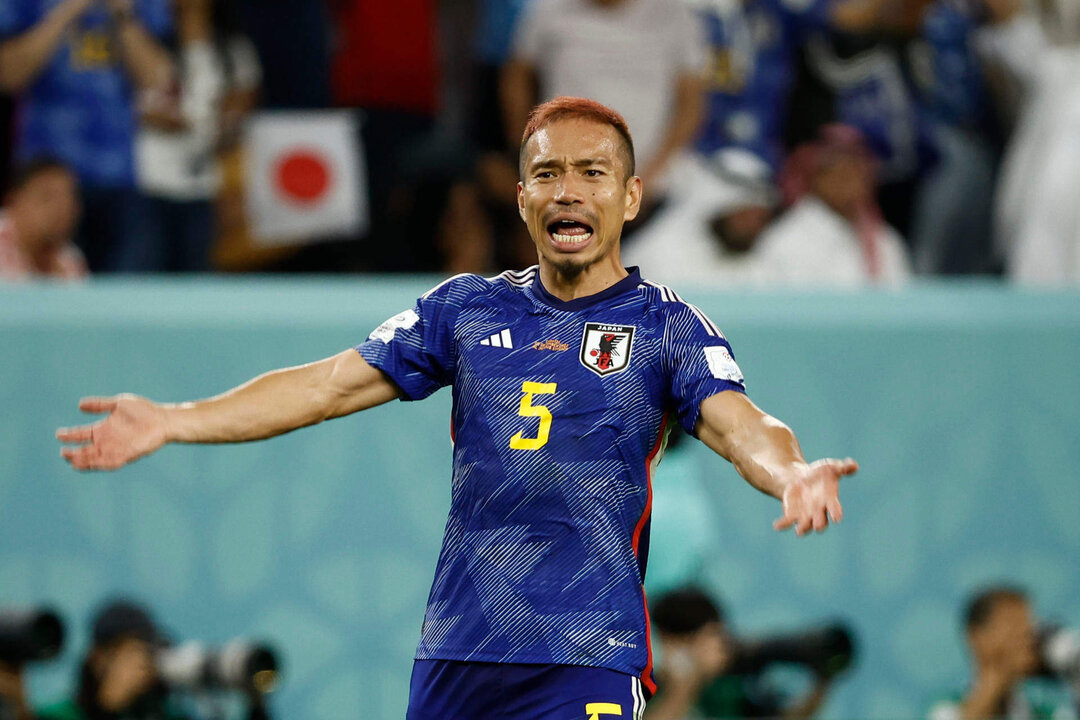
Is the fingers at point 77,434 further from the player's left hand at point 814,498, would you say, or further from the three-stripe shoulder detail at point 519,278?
the player's left hand at point 814,498

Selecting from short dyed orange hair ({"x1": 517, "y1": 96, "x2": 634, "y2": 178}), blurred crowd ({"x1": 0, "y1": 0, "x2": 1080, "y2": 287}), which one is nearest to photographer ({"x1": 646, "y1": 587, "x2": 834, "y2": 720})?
blurred crowd ({"x1": 0, "y1": 0, "x2": 1080, "y2": 287})

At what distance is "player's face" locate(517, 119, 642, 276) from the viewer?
3.57 meters

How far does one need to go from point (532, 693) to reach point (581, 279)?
94 centimetres

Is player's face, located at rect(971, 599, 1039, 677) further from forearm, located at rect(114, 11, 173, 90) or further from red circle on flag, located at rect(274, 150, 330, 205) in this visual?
forearm, located at rect(114, 11, 173, 90)

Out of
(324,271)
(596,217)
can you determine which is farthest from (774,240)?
(596,217)

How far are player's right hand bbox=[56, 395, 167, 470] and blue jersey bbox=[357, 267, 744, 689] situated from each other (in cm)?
67

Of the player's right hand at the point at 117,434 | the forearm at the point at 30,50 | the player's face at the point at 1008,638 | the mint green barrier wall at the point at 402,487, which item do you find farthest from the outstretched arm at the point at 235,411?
the player's face at the point at 1008,638

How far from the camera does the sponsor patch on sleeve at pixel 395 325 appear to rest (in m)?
3.72

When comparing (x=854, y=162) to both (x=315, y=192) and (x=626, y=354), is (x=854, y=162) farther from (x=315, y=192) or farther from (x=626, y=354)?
(x=626, y=354)

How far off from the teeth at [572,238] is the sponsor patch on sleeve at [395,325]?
397 mm

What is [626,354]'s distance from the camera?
3.53m

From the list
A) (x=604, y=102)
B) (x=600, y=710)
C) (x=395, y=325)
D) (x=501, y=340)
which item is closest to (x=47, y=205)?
(x=604, y=102)

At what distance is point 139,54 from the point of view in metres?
7.54

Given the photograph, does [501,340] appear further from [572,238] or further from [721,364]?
[721,364]
